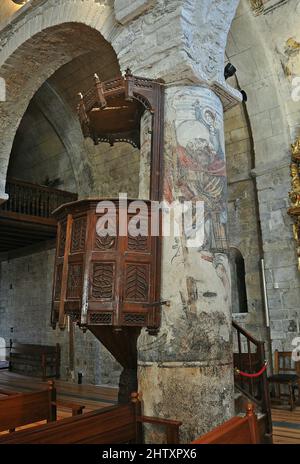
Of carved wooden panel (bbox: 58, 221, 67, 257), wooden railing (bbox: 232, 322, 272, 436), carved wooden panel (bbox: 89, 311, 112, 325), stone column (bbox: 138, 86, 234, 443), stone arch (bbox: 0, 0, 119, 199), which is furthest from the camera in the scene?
stone arch (bbox: 0, 0, 119, 199)

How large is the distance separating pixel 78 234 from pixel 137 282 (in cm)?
64

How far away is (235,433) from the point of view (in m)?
2.40

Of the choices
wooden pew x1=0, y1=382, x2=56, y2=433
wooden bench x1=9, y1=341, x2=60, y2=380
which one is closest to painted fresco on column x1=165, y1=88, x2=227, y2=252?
wooden pew x1=0, y1=382, x2=56, y2=433

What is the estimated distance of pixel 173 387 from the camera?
11.5ft

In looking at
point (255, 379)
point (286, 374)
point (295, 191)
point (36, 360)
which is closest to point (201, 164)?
point (255, 379)

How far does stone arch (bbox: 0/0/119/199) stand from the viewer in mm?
5773

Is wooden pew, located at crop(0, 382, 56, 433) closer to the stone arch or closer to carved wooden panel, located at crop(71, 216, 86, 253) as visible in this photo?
carved wooden panel, located at crop(71, 216, 86, 253)

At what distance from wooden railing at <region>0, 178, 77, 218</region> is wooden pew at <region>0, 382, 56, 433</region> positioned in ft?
20.1

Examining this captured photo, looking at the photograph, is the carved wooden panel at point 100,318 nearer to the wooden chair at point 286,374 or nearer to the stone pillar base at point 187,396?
the stone pillar base at point 187,396

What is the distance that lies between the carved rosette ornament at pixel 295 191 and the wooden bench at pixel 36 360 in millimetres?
6697

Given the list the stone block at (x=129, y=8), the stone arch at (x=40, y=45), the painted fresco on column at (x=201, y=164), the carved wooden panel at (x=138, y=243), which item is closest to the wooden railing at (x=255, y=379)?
the painted fresco on column at (x=201, y=164)

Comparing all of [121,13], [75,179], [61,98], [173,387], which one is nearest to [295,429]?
[173,387]

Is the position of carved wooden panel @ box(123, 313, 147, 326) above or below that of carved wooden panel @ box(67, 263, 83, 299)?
below
